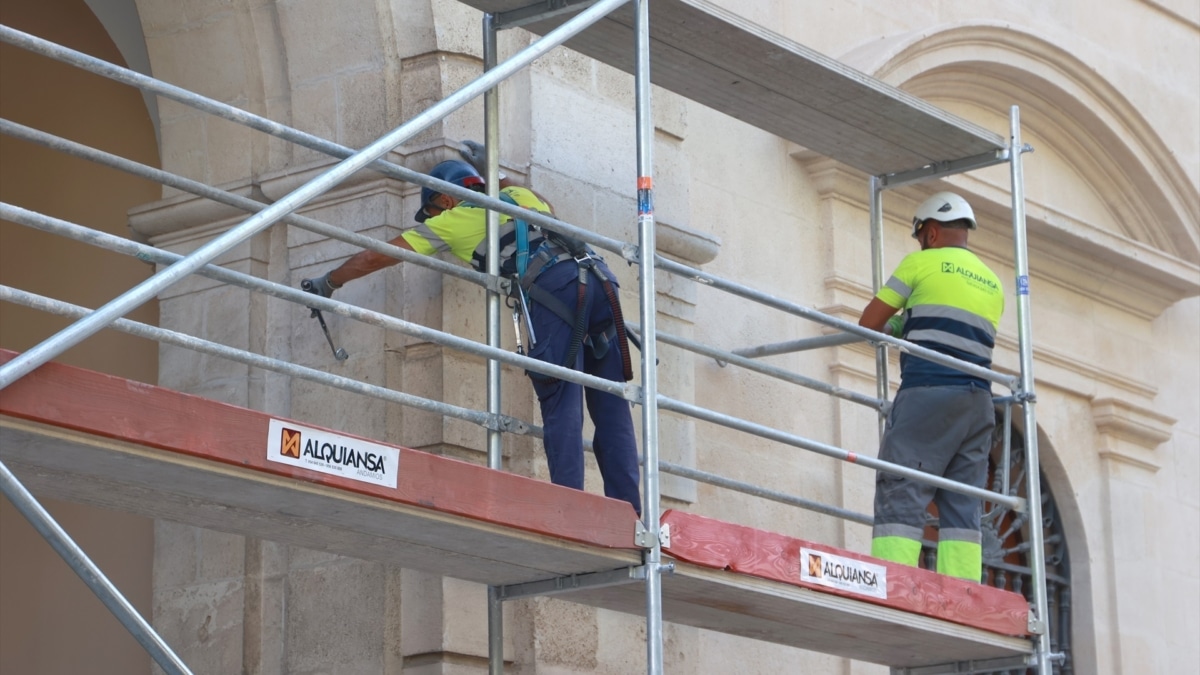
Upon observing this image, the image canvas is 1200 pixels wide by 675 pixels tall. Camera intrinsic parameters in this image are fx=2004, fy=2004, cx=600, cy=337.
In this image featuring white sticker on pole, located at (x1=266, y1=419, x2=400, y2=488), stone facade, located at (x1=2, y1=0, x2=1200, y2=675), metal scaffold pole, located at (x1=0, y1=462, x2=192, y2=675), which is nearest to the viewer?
metal scaffold pole, located at (x1=0, y1=462, x2=192, y2=675)

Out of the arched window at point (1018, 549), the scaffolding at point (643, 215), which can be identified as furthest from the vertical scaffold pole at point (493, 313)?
the arched window at point (1018, 549)

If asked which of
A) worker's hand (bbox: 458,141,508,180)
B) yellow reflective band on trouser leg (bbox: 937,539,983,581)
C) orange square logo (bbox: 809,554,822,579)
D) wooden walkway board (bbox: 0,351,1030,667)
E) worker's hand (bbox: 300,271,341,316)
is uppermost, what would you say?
worker's hand (bbox: 458,141,508,180)

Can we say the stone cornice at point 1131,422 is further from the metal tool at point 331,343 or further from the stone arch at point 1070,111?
the metal tool at point 331,343

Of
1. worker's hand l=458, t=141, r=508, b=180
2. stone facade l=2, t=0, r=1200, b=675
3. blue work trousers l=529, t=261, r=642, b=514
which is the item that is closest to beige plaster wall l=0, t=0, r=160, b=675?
stone facade l=2, t=0, r=1200, b=675

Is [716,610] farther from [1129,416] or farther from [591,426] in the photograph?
[1129,416]

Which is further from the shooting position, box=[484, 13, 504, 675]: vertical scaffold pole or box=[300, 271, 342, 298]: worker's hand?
box=[300, 271, 342, 298]: worker's hand

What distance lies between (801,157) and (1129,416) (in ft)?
10.6

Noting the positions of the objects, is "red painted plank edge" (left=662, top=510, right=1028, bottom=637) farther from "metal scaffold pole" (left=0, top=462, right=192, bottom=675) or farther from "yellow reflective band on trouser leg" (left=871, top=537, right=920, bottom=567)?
"metal scaffold pole" (left=0, top=462, right=192, bottom=675)

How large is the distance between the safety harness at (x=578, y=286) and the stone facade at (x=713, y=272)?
783 millimetres

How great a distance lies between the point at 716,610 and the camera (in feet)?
24.6

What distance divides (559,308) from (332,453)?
65.9 inches

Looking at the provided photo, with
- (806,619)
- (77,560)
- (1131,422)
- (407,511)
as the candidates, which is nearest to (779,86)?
(806,619)

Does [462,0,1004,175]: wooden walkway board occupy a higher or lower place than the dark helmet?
higher

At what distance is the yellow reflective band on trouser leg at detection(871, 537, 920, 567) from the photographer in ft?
27.0
